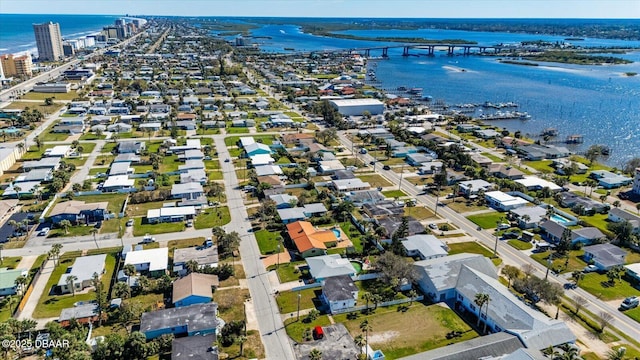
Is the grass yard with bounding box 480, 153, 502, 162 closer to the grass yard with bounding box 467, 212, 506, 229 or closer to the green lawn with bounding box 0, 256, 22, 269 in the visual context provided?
the grass yard with bounding box 467, 212, 506, 229

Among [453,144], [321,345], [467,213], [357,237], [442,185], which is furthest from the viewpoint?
[453,144]

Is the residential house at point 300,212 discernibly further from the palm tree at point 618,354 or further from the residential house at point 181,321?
the palm tree at point 618,354

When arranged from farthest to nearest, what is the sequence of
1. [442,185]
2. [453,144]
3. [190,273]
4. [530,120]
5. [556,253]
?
[530,120], [453,144], [442,185], [556,253], [190,273]

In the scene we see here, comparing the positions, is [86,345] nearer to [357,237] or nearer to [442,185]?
[357,237]

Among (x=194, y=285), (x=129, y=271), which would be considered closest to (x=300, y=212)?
(x=194, y=285)

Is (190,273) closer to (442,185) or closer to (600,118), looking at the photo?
(442,185)

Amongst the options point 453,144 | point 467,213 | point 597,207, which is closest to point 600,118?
point 453,144

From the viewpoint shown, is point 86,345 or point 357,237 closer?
point 86,345

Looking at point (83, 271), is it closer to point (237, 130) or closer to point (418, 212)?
point (418, 212)
